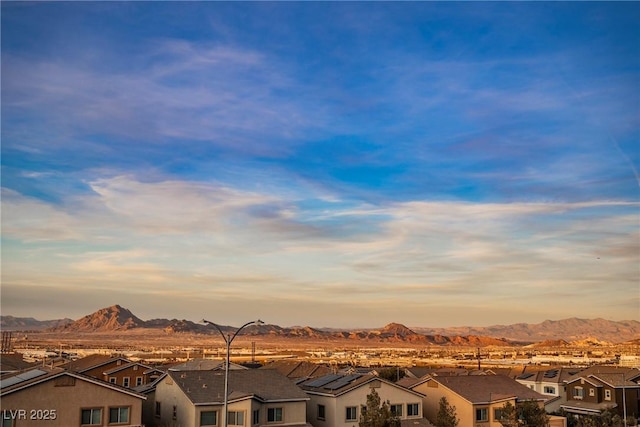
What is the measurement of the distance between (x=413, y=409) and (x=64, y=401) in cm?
2935

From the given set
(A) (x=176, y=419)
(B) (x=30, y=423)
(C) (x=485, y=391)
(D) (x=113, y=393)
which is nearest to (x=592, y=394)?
(C) (x=485, y=391)

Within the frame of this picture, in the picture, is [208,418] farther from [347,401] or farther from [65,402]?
[347,401]

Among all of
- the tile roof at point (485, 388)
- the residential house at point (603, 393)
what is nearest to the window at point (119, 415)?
the tile roof at point (485, 388)

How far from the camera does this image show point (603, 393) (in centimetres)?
7394

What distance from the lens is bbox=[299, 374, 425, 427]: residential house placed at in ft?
175

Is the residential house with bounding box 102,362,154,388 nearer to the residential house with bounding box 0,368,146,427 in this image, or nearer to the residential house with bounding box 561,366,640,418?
the residential house with bounding box 0,368,146,427

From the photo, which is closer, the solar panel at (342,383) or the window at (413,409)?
the solar panel at (342,383)

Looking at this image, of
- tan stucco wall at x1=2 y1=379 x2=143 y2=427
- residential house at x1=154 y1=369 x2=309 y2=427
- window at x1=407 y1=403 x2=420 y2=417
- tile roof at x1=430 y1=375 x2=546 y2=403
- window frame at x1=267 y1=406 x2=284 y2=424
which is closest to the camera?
tan stucco wall at x1=2 y1=379 x2=143 y2=427

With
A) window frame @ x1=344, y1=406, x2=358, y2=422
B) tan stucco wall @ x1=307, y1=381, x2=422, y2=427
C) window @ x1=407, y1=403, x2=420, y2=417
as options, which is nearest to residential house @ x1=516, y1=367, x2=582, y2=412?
window @ x1=407, y1=403, x2=420, y2=417

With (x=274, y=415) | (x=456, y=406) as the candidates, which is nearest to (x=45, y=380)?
(x=274, y=415)

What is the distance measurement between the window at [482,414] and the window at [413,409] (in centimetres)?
589

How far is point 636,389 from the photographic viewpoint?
73375 millimetres

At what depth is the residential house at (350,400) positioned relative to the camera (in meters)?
53.3

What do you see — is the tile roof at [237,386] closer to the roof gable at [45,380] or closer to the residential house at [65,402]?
the residential house at [65,402]
